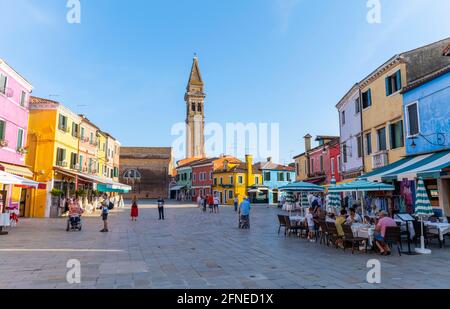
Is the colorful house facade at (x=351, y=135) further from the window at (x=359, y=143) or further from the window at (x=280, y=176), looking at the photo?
the window at (x=280, y=176)

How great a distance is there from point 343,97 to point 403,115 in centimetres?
765

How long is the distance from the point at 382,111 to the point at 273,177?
A: 3244 cm

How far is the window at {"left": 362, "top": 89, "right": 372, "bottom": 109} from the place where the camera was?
18.6 metres

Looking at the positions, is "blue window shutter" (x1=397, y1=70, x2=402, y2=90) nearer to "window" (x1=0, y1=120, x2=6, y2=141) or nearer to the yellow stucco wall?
the yellow stucco wall

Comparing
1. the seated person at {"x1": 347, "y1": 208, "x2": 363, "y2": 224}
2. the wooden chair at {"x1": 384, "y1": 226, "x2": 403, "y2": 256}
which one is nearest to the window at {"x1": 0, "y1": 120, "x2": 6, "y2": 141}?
the seated person at {"x1": 347, "y1": 208, "x2": 363, "y2": 224}

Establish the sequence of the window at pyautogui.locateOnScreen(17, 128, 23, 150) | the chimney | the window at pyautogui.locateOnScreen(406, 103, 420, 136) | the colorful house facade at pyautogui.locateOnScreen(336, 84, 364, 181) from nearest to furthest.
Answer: the window at pyautogui.locateOnScreen(406, 103, 420, 136) → the window at pyautogui.locateOnScreen(17, 128, 23, 150) → the colorful house facade at pyautogui.locateOnScreen(336, 84, 364, 181) → the chimney

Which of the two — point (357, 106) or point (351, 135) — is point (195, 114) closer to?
point (351, 135)

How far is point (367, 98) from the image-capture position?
19.1 m

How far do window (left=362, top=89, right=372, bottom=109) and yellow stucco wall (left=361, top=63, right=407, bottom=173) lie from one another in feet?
0.61

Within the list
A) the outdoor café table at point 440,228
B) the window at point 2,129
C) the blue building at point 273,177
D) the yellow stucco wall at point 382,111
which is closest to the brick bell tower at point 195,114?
the blue building at point 273,177

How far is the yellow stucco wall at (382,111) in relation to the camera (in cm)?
1574

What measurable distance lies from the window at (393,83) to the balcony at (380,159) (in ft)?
9.93

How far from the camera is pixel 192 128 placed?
8306 cm

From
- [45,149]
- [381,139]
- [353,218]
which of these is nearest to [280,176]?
[381,139]
